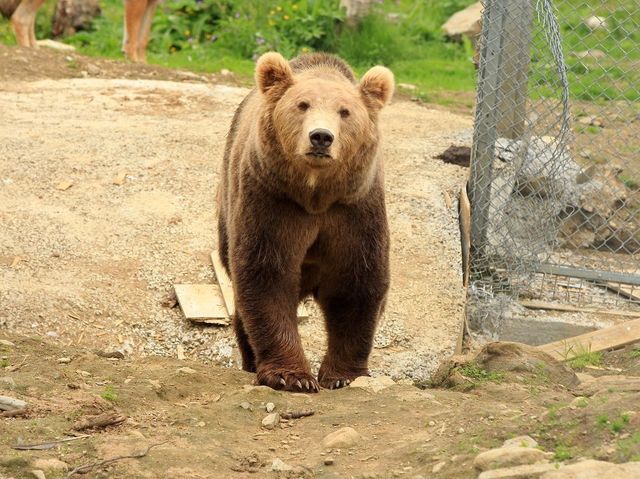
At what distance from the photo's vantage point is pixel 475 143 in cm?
759

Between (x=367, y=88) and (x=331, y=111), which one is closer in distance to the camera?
(x=331, y=111)

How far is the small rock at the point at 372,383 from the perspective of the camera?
5082 millimetres

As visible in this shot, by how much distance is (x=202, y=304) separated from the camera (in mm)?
7113

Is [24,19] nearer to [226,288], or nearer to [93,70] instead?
[93,70]

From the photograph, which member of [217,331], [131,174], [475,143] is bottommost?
[217,331]

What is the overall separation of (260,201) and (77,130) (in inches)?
185

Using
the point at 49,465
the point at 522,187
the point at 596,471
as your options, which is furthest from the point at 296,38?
the point at 596,471

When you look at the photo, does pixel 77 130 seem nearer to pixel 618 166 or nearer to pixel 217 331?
pixel 217 331

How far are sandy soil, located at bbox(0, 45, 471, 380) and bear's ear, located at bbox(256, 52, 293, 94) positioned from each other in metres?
2.13

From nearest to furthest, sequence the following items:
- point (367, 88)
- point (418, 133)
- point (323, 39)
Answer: point (367, 88)
point (418, 133)
point (323, 39)

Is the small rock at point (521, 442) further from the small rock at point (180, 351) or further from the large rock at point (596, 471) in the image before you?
the small rock at point (180, 351)

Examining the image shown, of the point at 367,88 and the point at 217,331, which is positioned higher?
the point at 367,88

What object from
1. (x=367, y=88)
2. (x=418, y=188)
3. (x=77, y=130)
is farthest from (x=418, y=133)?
(x=367, y=88)

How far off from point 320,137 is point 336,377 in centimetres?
154
